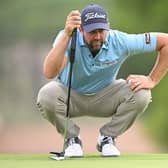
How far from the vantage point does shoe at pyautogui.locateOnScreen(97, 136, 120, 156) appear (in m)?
3.08

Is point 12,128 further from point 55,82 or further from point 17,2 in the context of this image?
point 55,82

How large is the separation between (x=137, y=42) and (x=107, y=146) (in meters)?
0.57

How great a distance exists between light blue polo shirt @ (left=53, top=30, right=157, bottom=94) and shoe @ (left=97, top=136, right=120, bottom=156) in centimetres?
32

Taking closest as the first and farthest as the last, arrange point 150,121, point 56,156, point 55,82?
1. point 56,156
2. point 55,82
3. point 150,121

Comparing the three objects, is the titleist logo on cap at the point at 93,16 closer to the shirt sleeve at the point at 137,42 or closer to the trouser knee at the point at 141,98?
the shirt sleeve at the point at 137,42

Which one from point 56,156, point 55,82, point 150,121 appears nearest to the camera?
point 56,156

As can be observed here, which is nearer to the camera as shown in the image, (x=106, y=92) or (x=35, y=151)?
(x=106, y=92)

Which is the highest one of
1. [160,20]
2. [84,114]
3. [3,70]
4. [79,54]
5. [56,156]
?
[160,20]

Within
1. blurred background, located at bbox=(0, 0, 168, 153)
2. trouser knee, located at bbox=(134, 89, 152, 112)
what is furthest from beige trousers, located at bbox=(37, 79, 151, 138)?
blurred background, located at bbox=(0, 0, 168, 153)

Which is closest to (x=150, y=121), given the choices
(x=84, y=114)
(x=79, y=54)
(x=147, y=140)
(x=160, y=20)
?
(x=147, y=140)

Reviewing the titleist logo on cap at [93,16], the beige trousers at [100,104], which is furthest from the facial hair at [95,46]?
the beige trousers at [100,104]

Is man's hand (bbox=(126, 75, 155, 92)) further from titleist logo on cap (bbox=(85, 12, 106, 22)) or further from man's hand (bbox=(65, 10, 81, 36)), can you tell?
man's hand (bbox=(65, 10, 81, 36))

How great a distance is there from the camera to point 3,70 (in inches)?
171

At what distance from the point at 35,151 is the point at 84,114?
115cm
